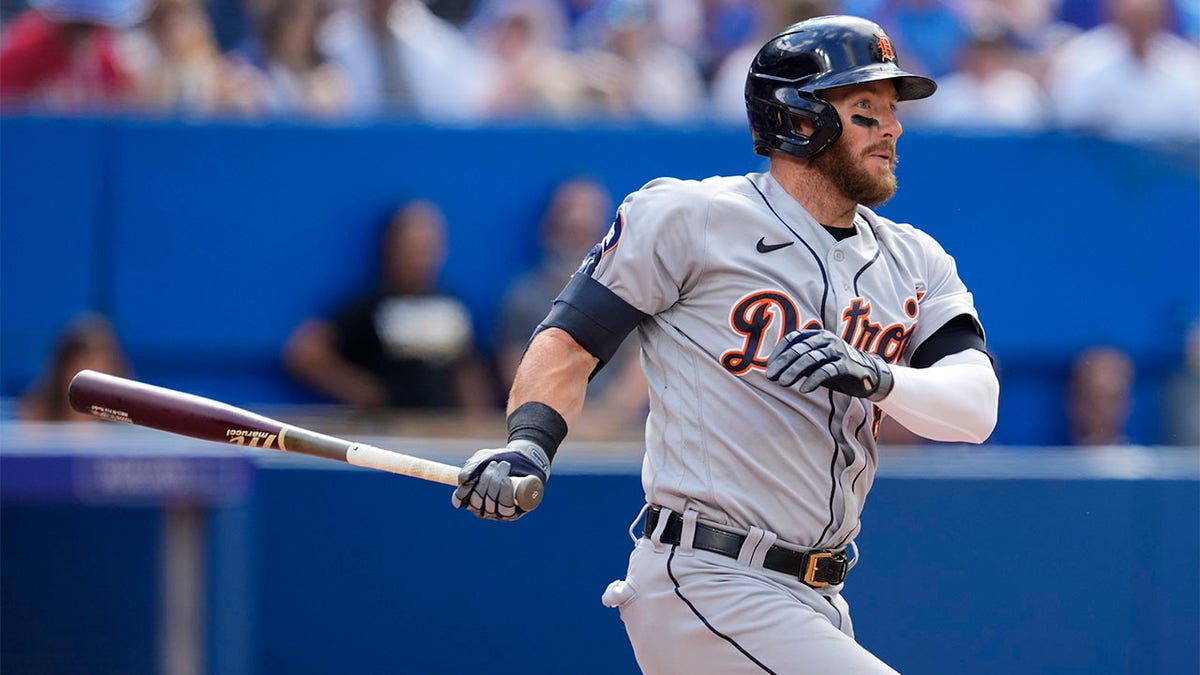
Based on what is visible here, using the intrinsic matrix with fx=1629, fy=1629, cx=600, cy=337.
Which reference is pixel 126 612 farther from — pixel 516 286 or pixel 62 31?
pixel 62 31

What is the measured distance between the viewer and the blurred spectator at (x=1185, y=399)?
766 cm

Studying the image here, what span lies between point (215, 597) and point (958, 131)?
14.3ft

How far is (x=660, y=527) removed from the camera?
3.36 meters

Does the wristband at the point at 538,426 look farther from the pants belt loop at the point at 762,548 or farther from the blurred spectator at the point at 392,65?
the blurred spectator at the point at 392,65

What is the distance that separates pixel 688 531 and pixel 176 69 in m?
4.80

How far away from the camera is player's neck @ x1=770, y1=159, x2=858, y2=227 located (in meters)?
3.55

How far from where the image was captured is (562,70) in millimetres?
7891

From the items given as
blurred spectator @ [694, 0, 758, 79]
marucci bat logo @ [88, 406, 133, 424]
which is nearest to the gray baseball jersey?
marucci bat logo @ [88, 406, 133, 424]

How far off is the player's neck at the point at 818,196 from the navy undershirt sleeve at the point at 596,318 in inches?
18.6

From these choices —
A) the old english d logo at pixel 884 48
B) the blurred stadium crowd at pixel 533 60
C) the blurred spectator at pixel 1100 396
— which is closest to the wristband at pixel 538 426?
the old english d logo at pixel 884 48

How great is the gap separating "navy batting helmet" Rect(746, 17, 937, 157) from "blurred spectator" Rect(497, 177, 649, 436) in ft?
11.5

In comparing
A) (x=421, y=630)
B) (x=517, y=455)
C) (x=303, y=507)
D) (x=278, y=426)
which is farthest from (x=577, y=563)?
(x=517, y=455)

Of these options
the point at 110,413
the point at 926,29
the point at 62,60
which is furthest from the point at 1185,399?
the point at 110,413

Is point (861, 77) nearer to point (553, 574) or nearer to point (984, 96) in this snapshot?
point (553, 574)
